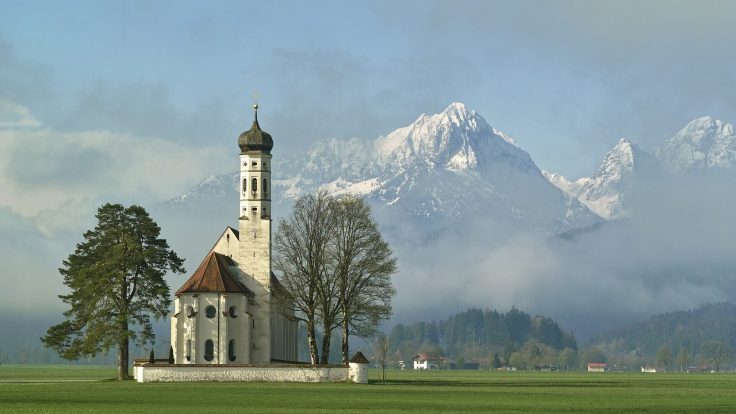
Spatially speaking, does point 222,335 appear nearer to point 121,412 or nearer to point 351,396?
point 351,396

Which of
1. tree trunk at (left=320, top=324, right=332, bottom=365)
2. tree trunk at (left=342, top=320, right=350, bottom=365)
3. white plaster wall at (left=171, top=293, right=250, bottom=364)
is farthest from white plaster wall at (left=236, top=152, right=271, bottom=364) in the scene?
tree trunk at (left=342, top=320, right=350, bottom=365)

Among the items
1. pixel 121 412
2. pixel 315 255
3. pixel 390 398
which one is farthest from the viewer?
pixel 315 255

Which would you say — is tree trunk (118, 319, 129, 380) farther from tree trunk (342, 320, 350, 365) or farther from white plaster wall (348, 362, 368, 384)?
white plaster wall (348, 362, 368, 384)

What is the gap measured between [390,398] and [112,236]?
39.2m

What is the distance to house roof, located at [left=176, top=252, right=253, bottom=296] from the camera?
10594 centimetres

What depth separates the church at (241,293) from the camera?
105688mm

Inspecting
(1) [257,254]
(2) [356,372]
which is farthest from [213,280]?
(2) [356,372]

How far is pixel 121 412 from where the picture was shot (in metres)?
55.4

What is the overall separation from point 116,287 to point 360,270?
712 inches

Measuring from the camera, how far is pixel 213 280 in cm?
10631

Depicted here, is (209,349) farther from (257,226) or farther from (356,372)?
(356,372)

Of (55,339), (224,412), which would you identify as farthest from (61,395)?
(55,339)

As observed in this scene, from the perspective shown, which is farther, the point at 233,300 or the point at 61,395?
the point at 233,300

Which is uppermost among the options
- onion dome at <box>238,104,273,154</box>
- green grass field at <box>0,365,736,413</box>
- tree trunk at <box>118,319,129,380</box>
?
onion dome at <box>238,104,273,154</box>
